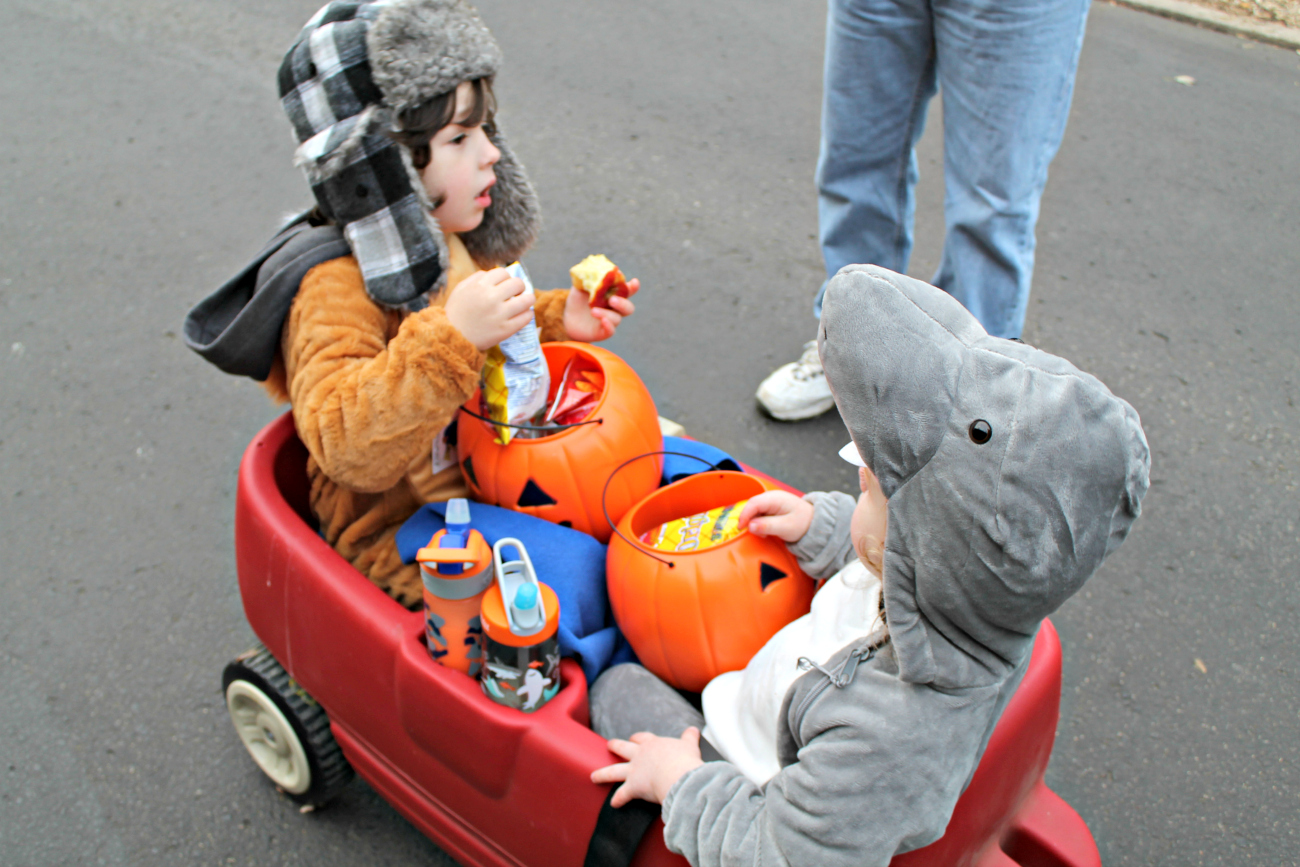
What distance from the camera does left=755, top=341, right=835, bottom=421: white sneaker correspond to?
2881 millimetres

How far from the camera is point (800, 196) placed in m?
3.88

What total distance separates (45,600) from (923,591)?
7.01ft

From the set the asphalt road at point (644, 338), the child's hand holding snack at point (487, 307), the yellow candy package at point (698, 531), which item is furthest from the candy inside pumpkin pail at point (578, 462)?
the asphalt road at point (644, 338)

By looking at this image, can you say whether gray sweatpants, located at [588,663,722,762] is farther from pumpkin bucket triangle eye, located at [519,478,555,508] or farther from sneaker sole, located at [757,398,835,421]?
sneaker sole, located at [757,398,835,421]

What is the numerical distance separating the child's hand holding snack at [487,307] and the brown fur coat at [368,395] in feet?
0.09

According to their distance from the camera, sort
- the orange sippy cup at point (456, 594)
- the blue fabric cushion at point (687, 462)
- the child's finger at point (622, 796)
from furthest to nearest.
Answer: the blue fabric cushion at point (687, 462)
the orange sippy cup at point (456, 594)
the child's finger at point (622, 796)

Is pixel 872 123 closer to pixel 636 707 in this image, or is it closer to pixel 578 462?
pixel 578 462

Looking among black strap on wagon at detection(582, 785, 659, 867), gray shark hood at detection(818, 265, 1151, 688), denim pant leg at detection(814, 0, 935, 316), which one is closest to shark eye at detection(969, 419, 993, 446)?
gray shark hood at detection(818, 265, 1151, 688)

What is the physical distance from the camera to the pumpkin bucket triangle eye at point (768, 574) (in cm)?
157

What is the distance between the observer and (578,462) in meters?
1.71

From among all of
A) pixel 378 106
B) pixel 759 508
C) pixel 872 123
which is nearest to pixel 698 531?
pixel 759 508

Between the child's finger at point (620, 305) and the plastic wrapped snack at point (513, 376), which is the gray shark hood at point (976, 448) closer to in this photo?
the plastic wrapped snack at point (513, 376)

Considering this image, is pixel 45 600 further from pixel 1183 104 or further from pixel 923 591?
pixel 1183 104

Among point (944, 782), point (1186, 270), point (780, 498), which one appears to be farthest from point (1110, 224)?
point (944, 782)
